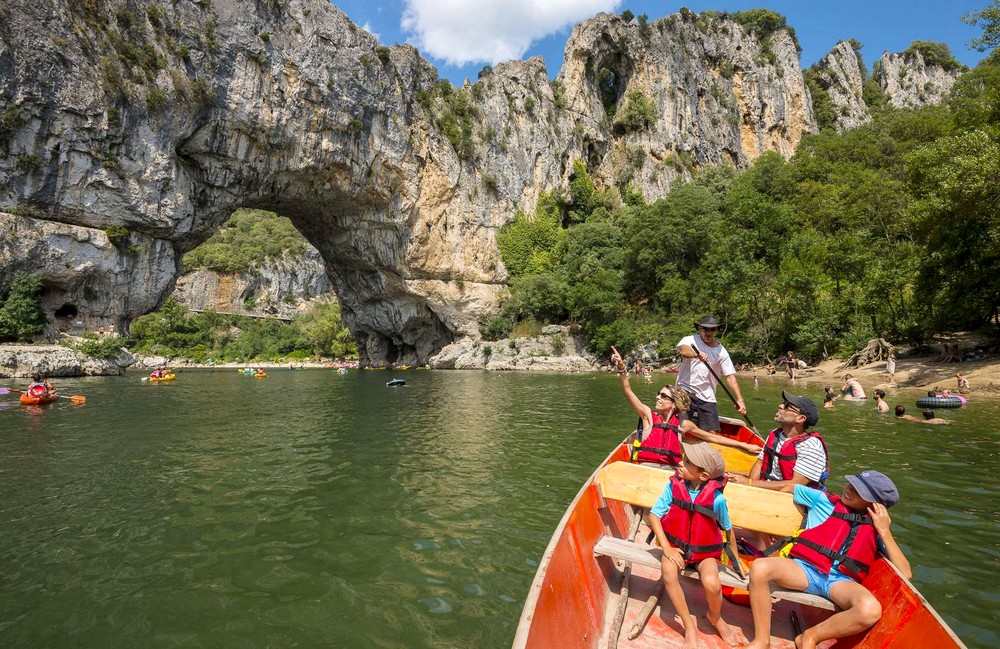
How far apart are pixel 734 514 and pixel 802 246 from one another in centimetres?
3182

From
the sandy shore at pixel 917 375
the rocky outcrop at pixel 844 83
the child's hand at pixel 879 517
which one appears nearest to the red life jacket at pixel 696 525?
the child's hand at pixel 879 517

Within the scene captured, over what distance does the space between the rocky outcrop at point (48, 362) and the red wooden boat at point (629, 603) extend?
30.3 m

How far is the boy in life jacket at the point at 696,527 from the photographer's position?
9.71 feet

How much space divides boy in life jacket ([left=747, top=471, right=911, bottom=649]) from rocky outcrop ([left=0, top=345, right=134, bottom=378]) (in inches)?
1239

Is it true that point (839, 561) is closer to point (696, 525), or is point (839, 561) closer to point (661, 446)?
point (696, 525)

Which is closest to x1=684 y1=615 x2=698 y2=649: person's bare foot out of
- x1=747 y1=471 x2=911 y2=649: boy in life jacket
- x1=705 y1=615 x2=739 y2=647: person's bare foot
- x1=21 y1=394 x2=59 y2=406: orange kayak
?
x1=705 y1=615 x2=739 y2=647: person's bare foot

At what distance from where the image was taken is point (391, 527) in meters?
5.11

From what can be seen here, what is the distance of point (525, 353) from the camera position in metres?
37.0

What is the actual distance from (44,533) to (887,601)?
23.9 ft

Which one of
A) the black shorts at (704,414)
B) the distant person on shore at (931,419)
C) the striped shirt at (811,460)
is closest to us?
the striped shirt at (811,460)

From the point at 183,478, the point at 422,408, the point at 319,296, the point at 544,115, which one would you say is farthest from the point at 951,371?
the point at 319,296

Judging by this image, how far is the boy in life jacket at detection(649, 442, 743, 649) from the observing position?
117 inches

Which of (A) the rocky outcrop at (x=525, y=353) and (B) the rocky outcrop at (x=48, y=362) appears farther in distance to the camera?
(A) the rocky outcrop at (x=525, y=353)

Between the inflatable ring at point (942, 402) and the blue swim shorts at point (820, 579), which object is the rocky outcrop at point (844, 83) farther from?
the blue swim shorts at point (820, 579)
